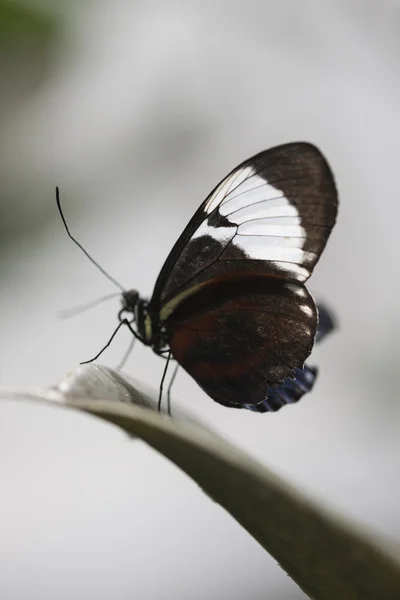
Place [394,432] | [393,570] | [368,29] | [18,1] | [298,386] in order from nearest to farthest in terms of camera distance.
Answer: [393,570] < [298,386] < [18,1] < [368,29] < [394,432]

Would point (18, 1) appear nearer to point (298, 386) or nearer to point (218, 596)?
point (298, 386)

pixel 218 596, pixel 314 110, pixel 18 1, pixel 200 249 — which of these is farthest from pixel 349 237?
pixel 200 249

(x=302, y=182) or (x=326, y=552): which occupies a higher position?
(x=302, y=182)

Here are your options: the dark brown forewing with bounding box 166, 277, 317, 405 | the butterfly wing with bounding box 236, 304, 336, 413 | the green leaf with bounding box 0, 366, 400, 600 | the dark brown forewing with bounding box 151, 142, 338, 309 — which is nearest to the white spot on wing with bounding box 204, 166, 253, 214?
the dark brown forewing with bounding box 151, 142, 338, 309

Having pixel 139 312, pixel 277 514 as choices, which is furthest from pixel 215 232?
pixel 277 514

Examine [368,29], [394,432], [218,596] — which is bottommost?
[218,596]

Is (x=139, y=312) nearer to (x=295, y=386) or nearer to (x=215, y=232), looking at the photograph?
(x=215, y=232)

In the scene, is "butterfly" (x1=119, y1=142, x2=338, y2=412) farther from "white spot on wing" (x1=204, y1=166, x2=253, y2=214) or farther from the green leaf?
the green leaf
